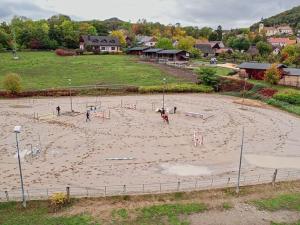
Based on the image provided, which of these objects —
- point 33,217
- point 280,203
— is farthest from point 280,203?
point 33,217

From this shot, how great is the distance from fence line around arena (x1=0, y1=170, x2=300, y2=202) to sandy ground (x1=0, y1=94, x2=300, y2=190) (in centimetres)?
80

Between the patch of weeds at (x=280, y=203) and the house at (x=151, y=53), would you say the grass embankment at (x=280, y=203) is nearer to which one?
the patch of weeds at (x=280, y=203)

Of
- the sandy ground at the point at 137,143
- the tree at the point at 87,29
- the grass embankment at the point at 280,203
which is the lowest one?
the grass embankment at the point at 280,203

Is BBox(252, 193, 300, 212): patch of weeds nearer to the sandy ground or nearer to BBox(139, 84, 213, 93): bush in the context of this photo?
the sandy ground

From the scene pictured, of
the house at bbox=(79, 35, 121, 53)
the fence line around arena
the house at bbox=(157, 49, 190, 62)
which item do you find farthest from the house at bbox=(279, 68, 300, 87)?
the house at bbox=(79, 35, 121, 53)

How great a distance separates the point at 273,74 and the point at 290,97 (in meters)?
8.45

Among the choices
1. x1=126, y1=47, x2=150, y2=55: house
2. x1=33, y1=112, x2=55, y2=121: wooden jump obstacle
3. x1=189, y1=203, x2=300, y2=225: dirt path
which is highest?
x1=126, y1=47, x2=150, y2=55: house

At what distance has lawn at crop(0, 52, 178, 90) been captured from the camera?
59.8 meters

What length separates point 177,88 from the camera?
2215 inches

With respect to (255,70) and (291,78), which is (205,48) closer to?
(255,70)

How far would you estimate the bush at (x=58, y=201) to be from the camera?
68.0ft

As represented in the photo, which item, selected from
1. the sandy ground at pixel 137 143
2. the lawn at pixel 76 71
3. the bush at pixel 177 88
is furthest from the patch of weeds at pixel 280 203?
the lawn at pixel 76 71

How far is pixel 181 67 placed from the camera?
2945 inches

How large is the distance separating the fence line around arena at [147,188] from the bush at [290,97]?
25200 millimetres
